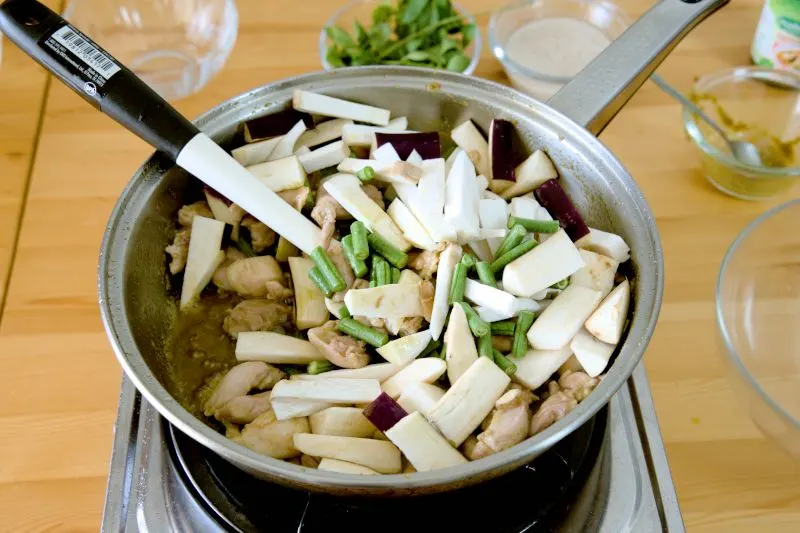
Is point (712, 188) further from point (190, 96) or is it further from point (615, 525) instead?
point (190, 96)

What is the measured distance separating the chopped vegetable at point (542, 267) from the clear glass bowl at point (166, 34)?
2.72 ft

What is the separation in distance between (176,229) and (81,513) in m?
0.40

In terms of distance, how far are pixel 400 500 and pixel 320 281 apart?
29 centimetres

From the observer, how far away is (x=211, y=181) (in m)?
0.97

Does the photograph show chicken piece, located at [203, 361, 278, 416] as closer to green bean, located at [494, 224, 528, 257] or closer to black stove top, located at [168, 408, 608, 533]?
black stove top, located at [168, 408, 608, 533]

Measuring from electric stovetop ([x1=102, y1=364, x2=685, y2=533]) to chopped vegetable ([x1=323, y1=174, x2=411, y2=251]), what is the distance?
332 millimetres

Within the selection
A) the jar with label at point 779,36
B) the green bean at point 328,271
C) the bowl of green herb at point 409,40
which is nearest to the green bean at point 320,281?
the green bean at point 328,271

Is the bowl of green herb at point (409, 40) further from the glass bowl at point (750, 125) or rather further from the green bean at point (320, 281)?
the green bean at point (320, 281)

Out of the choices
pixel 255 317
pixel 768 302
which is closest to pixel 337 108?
pixel 255 317

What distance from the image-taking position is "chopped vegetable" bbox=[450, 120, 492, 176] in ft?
3.62

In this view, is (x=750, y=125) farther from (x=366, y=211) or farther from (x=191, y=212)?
(x=191, y=212)

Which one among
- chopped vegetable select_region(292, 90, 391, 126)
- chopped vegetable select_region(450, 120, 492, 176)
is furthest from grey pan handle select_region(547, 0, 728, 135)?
chopped vegetable select_region(292, 90, 391, 126)

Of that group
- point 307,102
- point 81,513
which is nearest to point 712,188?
point 307,102

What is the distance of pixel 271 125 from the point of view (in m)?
1.08
